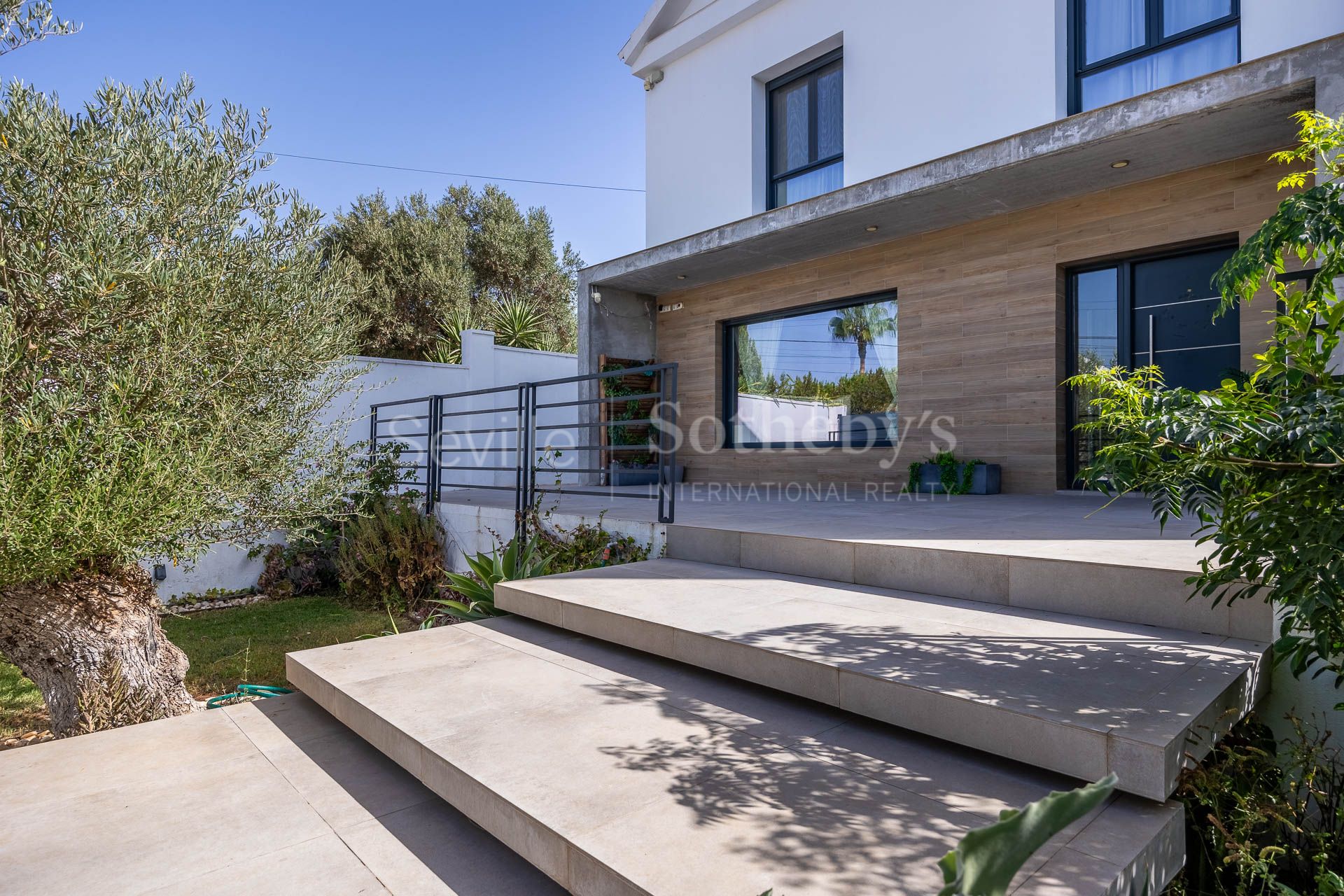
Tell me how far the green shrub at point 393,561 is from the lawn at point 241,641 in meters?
0.24

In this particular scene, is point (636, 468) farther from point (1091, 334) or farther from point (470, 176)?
point (470, 176)

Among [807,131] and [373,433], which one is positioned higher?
[807,131]

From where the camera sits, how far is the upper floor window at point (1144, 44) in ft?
17.0

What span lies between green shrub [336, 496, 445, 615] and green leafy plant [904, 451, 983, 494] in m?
4.31

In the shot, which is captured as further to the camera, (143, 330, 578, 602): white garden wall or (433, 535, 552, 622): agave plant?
(143, 330, 578, 602): white garden wall

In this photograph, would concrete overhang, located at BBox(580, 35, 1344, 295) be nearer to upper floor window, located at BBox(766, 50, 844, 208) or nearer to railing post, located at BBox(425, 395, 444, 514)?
upper floor window, located at BBox(766, 50, 844, 208)

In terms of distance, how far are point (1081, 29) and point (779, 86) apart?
3143 millimetres

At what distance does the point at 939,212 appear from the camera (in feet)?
19.9

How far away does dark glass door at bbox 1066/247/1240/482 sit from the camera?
207 inches

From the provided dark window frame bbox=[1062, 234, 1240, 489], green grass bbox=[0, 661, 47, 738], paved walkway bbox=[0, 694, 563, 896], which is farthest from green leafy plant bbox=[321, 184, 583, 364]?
paved walkway bbox=[0, 694, 563, 896]

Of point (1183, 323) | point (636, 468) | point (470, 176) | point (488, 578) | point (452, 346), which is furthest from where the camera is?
point (470, 176)

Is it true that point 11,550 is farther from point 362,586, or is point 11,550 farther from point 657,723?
point 362,586

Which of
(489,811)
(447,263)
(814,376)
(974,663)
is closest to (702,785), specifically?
(489,811)

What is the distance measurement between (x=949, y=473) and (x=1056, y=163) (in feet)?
8.37
